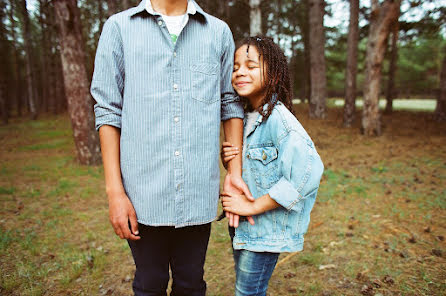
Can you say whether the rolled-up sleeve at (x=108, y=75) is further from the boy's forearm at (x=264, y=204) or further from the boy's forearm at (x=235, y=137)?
the boy's forearm at (x=264, y=204)

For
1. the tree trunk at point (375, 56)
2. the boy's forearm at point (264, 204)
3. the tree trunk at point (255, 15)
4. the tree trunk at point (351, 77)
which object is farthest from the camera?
the tree trunk at point (351, 77)

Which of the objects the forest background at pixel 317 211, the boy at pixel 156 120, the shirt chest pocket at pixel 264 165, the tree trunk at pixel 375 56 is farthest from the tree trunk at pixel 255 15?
the shirt chest pocket at pixel 264 165

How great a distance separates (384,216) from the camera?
14.7ft

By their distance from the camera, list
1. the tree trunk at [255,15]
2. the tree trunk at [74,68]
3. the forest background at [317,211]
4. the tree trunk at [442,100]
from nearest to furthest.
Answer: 1. the forest background at [317,211]
2. the tree trunk at [74,68]
3. the tree trunk at [255,15]
4. the tree trunk at [442,100]

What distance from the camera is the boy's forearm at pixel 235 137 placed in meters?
1.76

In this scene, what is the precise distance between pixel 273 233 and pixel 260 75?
928 mm

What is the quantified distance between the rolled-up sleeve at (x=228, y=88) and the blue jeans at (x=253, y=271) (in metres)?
0.84

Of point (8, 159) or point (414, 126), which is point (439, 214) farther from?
point (8, 159)

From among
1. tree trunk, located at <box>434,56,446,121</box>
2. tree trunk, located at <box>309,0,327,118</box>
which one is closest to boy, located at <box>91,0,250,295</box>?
tree trunk, located at <box>309,0,327,118</box>

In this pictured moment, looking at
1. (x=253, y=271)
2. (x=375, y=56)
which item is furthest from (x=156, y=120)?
(x=375, y=56)

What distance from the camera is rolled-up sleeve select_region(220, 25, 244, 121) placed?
1.79m

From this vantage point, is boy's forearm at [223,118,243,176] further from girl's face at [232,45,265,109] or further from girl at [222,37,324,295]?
girl's face at [232,45,265,109]

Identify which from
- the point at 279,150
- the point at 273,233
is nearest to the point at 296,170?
the point at 279,150

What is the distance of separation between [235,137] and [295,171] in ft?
1.47
